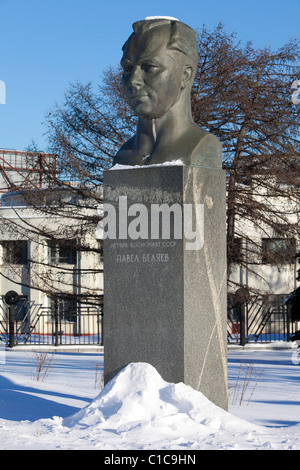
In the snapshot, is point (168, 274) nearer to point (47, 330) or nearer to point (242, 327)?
point (242, 327)

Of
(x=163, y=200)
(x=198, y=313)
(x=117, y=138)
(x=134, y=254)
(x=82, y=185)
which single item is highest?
(x=117, y=138)

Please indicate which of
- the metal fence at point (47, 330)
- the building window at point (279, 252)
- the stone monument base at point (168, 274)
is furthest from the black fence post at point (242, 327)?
the stone monument base at point (168, 274)

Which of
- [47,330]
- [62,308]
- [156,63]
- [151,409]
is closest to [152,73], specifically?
[156,63]

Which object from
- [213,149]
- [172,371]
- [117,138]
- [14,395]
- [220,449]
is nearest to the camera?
[220,449]

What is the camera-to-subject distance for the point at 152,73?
23.3 ft

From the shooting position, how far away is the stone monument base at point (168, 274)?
6.79 meters

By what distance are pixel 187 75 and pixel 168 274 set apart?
2.15 m

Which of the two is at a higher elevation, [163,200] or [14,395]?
[163,200]

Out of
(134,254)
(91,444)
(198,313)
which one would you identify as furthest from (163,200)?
(91,444)

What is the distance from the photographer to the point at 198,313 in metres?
6.93

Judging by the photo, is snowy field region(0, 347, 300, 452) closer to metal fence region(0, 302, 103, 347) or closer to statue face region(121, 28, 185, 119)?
statue face region(121, 28, 185, 119)

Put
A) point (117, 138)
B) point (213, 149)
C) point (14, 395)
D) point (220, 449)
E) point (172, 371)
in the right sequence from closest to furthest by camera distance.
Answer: point (220, 449) → point (172, 371) → point (213, 149) → point (14, 395) → point (117, 138)
